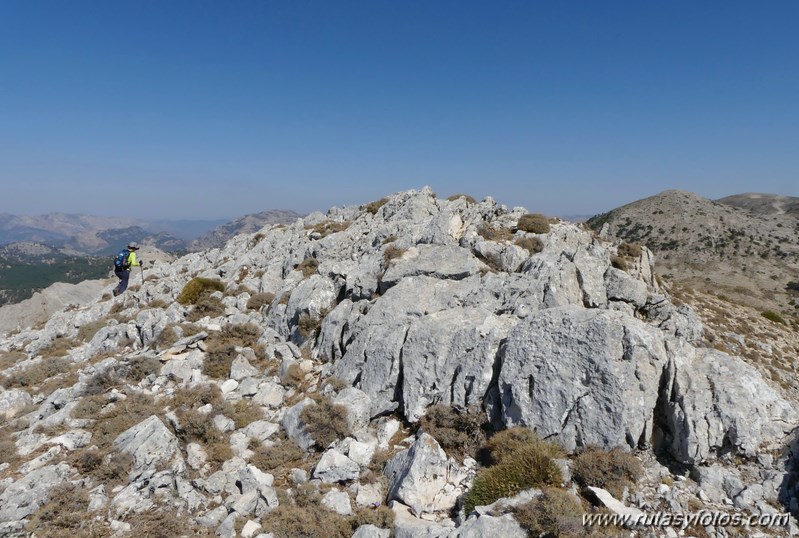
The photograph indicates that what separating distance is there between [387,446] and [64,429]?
11590 millimetres

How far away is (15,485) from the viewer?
1046 cm

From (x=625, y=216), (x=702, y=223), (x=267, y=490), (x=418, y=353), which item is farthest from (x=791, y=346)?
(x=625, y=216)

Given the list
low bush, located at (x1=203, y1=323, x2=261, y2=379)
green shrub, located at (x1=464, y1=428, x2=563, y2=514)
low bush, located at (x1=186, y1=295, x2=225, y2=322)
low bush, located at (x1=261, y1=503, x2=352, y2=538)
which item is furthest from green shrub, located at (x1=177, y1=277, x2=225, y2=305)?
green shrub, located at (x1=464, y1=428, x2=563, y2=514)

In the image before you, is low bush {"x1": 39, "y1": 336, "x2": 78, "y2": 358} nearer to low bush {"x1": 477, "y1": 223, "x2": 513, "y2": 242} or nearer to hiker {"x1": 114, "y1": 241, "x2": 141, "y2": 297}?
hiker {"x1": 114, "y1": 241, "x2": 141, "y2": 297}

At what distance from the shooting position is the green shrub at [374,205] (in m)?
36.7

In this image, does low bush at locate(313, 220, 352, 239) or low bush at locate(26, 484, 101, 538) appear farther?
low bush at locate(313, 220, 352, 239)

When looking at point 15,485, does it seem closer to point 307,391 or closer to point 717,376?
point 307,391

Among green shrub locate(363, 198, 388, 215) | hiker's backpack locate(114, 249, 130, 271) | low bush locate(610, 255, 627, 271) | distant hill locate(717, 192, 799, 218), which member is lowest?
hiker's backpack locate(114, 249, 130, 271)

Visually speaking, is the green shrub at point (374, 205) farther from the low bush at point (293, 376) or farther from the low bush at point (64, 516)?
the low bush at point (64, 516)

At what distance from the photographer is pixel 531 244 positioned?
22.1 meters

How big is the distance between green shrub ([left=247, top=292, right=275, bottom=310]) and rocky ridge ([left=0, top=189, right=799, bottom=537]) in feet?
5.10

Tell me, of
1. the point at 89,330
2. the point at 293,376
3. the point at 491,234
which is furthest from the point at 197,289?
the point at 491,234

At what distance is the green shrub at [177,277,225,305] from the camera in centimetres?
2448

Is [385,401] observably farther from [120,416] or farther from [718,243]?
[718,243]
